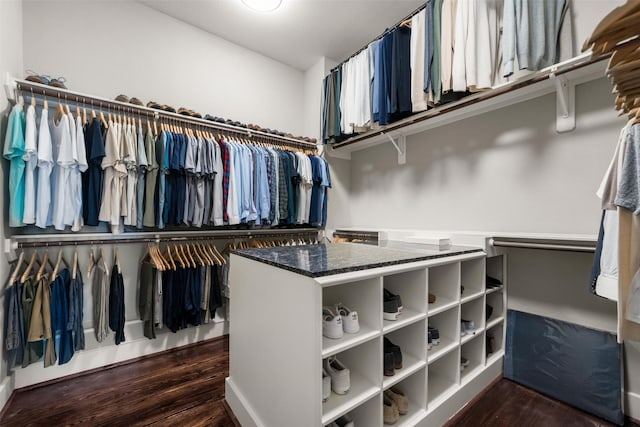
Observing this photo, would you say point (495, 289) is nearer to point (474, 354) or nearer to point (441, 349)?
point (474, 354)

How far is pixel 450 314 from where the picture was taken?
156 centimetres

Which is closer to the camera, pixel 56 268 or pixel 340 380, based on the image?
pixel 340 380

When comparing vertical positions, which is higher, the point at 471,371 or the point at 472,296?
the point at 472,296

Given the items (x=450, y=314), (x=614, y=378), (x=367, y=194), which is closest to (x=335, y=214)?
(x=367, y=194)

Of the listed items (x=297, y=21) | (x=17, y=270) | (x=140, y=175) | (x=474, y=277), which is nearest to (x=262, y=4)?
(x=297, y=21)

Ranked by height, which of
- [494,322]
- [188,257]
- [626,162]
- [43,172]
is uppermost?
[43,172]

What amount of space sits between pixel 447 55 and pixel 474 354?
207 centimetres

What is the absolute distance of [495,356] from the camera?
1853 millimetres

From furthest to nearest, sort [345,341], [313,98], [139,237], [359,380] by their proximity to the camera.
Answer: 1. [313,98]
2. [139,237]
3. [359,380]
4. [345,341]

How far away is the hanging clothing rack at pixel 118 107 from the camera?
1.67m

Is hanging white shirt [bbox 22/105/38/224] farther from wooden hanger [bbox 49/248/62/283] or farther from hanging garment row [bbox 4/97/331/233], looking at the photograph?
wooden hanger [bbox 49/248/62/283]

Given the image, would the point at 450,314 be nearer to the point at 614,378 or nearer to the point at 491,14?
the point at 614,378

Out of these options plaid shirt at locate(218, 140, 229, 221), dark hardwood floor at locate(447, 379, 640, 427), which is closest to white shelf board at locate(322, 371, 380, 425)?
dark hardwood floor at locate(447, 379, 640, 427)

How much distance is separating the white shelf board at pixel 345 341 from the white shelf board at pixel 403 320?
71 millimetres
